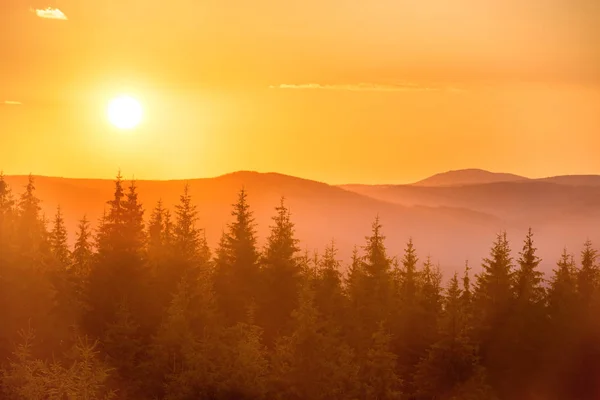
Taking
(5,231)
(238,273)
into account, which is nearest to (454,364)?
(238,273)

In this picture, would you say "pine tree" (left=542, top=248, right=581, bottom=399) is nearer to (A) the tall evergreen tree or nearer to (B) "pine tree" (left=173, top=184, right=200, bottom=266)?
(A) the tall evergreen tree

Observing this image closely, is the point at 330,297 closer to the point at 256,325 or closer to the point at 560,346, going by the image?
the point at 256,325

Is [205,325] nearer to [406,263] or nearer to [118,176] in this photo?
[118,176]

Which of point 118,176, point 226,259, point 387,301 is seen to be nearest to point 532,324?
point 387,301

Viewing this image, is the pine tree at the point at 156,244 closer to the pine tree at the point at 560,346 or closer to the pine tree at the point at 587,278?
the pine tree at the point at 560,346

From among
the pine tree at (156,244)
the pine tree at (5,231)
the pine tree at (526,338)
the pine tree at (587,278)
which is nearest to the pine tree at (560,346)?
the pine tree at (526,338)

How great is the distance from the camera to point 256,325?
50.9 meters

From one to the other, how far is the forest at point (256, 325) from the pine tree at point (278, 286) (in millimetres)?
107

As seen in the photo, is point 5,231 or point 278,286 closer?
point 5,231

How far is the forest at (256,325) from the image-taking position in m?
40.1

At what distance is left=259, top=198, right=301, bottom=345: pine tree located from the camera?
54.2 metres

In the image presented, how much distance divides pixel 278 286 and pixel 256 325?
509 cm

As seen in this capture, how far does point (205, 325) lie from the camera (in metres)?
43.8

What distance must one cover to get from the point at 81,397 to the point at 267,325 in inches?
979
